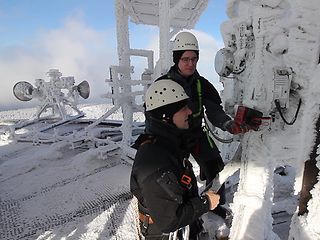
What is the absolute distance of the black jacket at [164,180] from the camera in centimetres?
158

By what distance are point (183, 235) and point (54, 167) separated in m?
5.16

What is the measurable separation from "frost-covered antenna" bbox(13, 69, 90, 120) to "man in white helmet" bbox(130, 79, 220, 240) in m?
9.36

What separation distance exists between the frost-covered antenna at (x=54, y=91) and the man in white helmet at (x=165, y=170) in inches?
368

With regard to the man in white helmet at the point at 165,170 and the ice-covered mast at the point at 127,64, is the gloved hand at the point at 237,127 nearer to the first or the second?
the man in white helmet at the point at 165,170

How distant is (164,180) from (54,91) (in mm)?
9920

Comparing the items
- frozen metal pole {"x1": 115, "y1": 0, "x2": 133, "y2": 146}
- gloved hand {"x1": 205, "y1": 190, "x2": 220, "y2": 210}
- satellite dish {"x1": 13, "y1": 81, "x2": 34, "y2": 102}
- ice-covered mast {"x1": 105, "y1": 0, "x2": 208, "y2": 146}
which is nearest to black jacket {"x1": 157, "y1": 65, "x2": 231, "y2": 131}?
gloved hand {"x1": 205, "y1": 190, "x2": 220, "y2": 210}

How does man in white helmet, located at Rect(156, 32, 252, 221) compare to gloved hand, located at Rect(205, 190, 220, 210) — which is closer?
gloved hand, located at Rect(205, 190, 220, 210)

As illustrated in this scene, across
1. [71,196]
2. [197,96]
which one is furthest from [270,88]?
[71,196]

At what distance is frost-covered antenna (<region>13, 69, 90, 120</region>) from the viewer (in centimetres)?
1025

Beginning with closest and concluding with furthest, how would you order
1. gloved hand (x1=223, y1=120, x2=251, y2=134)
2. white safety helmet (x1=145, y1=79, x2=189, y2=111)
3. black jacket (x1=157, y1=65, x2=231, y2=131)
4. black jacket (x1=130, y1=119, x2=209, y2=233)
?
black jacket (x1=130, y1=119, x2=209, y2=233)
white safety helmet (x1=145, y1=79, x2=189, y2=111)
gloved hand (x1=223, y1=120, x2=251, y2=134)
black jacket (x1=157, y1=65, x2=231, y2=131)

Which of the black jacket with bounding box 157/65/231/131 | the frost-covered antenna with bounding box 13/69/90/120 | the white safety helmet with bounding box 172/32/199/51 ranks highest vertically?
the white safety helmet with bounding box 172/32/199/51

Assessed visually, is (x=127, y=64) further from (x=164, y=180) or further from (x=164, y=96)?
(x=164, y=180)

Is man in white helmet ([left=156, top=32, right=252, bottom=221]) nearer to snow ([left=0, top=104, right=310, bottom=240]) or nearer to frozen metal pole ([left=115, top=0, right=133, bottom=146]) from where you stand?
snow ([left=0, top=104, right=310, bottom=240])

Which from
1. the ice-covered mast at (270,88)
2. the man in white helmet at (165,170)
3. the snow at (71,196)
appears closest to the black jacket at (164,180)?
the man in white helmet at (165,170)
